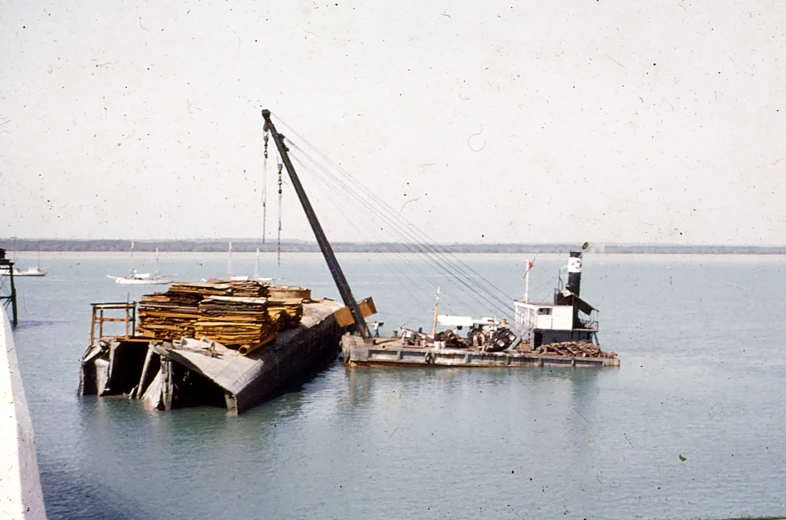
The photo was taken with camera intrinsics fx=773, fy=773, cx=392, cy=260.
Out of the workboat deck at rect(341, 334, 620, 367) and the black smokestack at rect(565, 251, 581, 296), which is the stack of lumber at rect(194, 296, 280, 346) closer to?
the workboat deck at rect(341, 334, 620, 367)

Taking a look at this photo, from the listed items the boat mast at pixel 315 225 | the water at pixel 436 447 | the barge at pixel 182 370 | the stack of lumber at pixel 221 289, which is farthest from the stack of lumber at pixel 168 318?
the boat mast at pixel 315 225

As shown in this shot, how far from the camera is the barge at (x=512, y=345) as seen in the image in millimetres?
43625

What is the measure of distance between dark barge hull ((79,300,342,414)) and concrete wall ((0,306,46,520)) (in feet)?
47.3

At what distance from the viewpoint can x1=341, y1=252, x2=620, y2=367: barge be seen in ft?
143

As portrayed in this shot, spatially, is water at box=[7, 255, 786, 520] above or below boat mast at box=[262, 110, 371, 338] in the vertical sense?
below

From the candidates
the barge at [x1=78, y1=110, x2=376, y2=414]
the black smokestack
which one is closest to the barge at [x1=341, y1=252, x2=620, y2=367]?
the black smokestack

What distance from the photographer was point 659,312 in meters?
95.9

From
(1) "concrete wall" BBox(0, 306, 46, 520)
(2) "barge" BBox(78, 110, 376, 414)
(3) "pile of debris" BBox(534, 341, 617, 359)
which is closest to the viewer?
(1) "concrete wall" BBox(0, 306, 46, 520)

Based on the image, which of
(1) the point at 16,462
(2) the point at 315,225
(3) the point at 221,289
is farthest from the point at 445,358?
(1) the point at 16,462

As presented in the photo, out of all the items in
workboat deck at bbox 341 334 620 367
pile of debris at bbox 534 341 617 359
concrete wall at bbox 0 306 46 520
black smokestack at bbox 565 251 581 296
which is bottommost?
workboat deck at bbox 341 334 620 367

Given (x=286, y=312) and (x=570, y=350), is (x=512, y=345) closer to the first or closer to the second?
(x=570, y=350)

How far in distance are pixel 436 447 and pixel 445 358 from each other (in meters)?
15.7

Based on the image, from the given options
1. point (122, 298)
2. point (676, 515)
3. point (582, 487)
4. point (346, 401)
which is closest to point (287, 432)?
point (346, 401)

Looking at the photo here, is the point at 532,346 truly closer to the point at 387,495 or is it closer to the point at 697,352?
the point at 697,352
